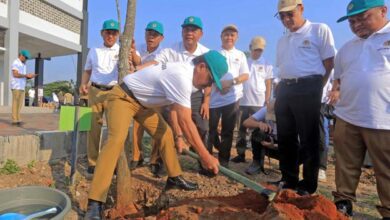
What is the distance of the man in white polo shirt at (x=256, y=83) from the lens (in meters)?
5.67

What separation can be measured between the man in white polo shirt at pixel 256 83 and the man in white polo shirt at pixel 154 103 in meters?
2.56

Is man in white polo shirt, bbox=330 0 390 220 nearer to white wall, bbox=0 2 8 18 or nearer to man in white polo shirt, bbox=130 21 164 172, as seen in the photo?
man in white polo shirt, bbox=130 21 164 172

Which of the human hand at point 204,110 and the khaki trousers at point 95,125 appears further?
the human hand at point 204,110

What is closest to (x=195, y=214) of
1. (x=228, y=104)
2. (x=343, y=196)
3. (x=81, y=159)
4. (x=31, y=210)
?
(x=31, y=210)

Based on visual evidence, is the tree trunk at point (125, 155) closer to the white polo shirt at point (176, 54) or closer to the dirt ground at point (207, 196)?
the dirt ground at point (207, 196)

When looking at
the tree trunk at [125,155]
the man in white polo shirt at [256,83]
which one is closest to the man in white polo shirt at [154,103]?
the tree trunk at [125,155]

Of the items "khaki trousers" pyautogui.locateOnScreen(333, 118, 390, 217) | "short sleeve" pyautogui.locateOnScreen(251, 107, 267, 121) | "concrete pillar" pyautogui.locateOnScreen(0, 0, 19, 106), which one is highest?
"concrete pillar" pyautogui.locateOnScreen(0, 0, 19, 106)

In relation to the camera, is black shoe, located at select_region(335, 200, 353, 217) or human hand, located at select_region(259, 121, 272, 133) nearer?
black shoe, located at select_region(335, 200, 353, 217)

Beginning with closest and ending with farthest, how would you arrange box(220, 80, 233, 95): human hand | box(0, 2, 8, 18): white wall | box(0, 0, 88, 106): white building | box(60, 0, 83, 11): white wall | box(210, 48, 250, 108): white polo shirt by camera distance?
box(220, 80, 233, 95): human hand < box(210, 48, 250, 108): white polo shirt < box(0, 2, 8, 18): white wall < box(0, 0, 88, 106): white building < box(60, 0, 83, 11): white wall

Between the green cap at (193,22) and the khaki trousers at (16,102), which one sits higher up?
the green cap at (193,22)

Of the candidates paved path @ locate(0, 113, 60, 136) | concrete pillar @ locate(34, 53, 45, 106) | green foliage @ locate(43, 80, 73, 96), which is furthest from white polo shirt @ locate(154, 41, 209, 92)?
green foliage @ locate(43, 80, 73, 96)

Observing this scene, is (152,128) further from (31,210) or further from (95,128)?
(31,210)

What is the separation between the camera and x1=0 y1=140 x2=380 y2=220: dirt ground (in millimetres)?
2430

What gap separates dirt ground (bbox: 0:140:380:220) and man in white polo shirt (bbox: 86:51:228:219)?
0.35 m
